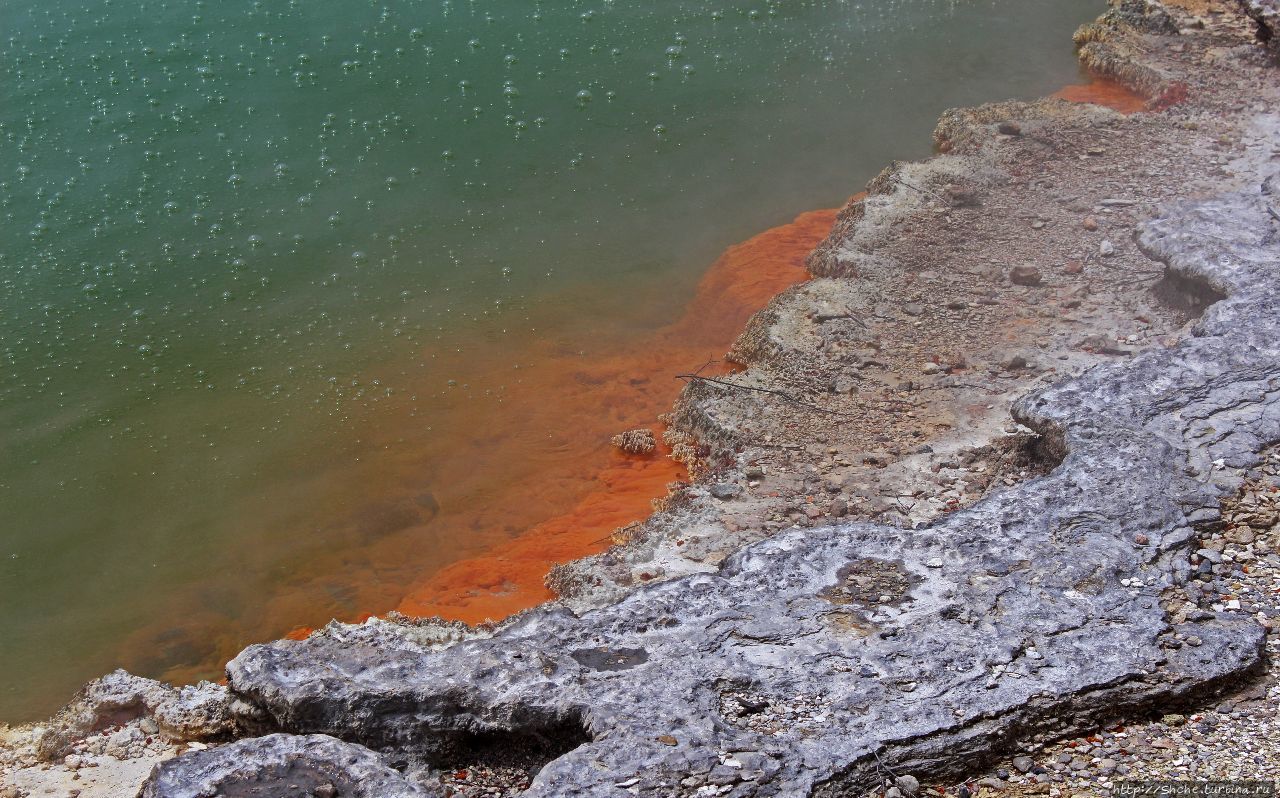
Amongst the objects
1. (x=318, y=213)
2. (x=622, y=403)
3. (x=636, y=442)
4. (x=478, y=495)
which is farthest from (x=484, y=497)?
(x=318, y=213)

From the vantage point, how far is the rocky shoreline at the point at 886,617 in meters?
3.50

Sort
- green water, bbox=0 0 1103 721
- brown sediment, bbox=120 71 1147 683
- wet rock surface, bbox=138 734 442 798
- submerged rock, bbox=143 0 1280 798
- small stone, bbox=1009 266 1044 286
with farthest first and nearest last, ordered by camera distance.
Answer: small stone, bbox=1009 266 1044 286, green water, bbox=0 0 1103 721, brown sediment, bbox=120 71 1147 683, submerged rock, bbox=143 0 1280 798, wet rock surface, bbox=138 734 442 798

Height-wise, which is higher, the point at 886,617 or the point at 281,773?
the point at 281,773

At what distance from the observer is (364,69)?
10375 mm

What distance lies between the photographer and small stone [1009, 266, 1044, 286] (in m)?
7.27

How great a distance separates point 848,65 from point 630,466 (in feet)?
20.4

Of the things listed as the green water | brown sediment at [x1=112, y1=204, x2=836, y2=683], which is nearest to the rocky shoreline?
brown sediment at [x1=112, y1=204, x2=836, y2=683]

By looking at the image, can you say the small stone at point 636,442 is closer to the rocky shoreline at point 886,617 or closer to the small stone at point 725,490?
the rocky shoreline at point 886,617

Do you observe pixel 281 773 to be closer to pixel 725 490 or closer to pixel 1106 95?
pixel 725 490

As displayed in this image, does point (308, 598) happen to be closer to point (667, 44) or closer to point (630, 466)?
point (630, 466)

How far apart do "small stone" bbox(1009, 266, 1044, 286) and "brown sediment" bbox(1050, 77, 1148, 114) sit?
3.51 m

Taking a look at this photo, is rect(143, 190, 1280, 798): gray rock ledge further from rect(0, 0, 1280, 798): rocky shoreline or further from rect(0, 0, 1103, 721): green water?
rect(0, 0, 1103, 721): green water

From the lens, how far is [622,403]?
23.7 feet

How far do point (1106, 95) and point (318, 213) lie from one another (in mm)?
7546
